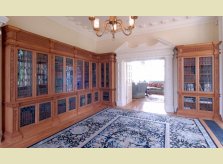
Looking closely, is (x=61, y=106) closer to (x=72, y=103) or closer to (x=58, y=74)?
(x=72, y=103)

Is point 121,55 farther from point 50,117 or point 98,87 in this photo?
point 50,117

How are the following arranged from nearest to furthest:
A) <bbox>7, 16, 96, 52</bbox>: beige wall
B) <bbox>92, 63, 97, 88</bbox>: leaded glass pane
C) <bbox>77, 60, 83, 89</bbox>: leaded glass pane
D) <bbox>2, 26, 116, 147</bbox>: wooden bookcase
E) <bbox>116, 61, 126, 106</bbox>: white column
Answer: <bbox>2, 26, 116, 147</bbox>: wooden bookcase
<bbox>7, 16, 96, 52</bbox>: beige wall
<bbox>77, 60, 83, 89</bbox>: leaded glass pane
<bbox>92, 63, 97, 88</bbox>: leaded glass pane
<bbox>116, 61, 126, 106</bbox>: white column

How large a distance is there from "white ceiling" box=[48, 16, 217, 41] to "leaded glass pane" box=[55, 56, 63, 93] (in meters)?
1.52

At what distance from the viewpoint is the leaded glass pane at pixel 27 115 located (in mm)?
2841

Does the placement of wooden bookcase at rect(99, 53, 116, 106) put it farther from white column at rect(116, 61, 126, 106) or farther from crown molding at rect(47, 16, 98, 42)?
crown molding at rect(47, 16, 98, 42)

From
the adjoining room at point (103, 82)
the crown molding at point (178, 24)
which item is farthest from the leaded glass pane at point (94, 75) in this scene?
the crown molding at point (178, 24)

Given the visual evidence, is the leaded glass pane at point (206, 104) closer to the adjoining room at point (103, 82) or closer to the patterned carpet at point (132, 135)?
the adjoining room at point (103, 82)

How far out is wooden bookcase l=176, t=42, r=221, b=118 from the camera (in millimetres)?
4000

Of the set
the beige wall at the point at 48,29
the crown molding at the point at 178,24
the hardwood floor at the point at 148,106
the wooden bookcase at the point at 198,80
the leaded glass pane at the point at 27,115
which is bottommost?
the hardwood floor at the point at 148,106

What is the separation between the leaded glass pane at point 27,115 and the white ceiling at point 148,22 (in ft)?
9.63

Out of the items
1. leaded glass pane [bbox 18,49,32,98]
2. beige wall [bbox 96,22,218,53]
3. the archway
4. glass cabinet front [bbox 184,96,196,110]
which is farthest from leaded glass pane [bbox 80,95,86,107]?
glass cabinet front [bbox 184,96,196,110]

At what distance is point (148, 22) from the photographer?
193 inches

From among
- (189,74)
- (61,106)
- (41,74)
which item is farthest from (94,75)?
(189,74)

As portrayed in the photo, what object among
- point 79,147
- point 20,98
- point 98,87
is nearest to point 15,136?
point 20,98
